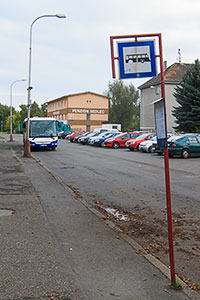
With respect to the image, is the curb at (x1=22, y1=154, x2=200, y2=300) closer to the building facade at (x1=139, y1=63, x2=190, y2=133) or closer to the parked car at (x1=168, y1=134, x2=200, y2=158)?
the parked car at (x1=168, y1=134, x2=200, y2=158)

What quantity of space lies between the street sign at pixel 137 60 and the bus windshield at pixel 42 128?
2496 cm

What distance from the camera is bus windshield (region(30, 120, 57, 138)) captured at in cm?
2886

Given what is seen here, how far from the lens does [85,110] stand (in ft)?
276

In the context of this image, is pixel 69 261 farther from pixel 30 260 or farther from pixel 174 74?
pixel 174 74

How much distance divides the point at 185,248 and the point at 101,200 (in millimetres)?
3929

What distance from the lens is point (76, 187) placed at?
11055 mm

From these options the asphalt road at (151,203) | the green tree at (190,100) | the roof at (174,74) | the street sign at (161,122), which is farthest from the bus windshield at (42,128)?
the roof at (174,74)

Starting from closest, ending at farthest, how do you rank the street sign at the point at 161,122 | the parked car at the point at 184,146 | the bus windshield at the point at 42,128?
1. the street sign at the point at 161,122
2. the parked car at the point at 184,146
3. the bus windshield at the point at 42,128

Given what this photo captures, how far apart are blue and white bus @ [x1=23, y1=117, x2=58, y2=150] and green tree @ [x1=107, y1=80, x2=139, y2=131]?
58408mm

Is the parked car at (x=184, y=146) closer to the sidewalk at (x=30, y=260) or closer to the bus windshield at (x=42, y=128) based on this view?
the bus windshield at (x=42, y=128)

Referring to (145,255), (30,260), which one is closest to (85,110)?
(145,255)

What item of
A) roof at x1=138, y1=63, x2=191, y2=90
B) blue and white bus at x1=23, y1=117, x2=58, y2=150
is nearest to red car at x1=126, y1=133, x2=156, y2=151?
blue and white bus at x1=23, y1=117, x2=58, y2=150

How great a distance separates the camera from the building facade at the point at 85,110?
83.2 m

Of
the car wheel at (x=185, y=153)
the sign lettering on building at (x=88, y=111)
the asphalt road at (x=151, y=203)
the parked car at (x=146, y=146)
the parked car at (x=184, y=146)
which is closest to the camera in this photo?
the asphalt road at (x=151, y=203)
